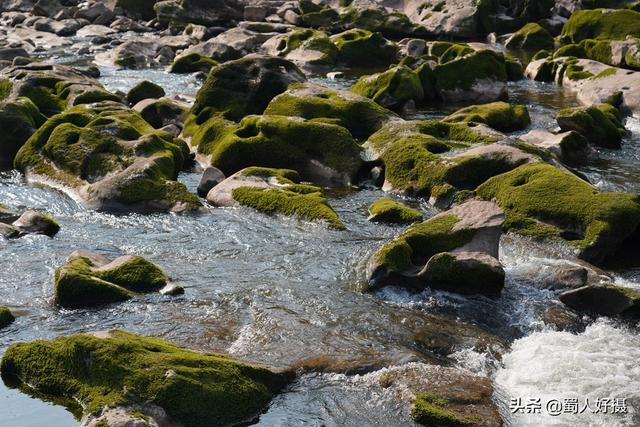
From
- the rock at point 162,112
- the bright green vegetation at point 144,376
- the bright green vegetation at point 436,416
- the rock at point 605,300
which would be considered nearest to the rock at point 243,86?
the rock at point 162,112

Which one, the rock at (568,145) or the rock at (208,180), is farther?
the rock at (568,145)

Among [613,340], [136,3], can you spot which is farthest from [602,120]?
[136,3]

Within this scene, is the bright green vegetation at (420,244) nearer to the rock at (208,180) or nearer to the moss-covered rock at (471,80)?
the rock at (208,180)

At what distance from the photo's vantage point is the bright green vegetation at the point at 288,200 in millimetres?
19859

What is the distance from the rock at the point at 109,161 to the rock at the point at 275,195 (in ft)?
3.26

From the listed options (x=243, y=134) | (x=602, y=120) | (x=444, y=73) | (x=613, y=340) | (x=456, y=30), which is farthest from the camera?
(x=456, y=30)

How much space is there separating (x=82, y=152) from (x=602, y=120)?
1653 centimetres

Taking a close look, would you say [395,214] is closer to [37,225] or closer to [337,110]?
[337,110]

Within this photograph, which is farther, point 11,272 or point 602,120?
point 602,120

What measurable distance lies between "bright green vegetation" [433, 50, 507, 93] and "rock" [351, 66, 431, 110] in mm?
1248

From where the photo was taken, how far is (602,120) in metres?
27.0

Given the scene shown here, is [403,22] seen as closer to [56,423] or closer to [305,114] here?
[305,114]

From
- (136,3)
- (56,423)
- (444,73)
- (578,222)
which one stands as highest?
(56,423)

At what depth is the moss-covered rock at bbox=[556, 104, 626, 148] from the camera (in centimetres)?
2661
